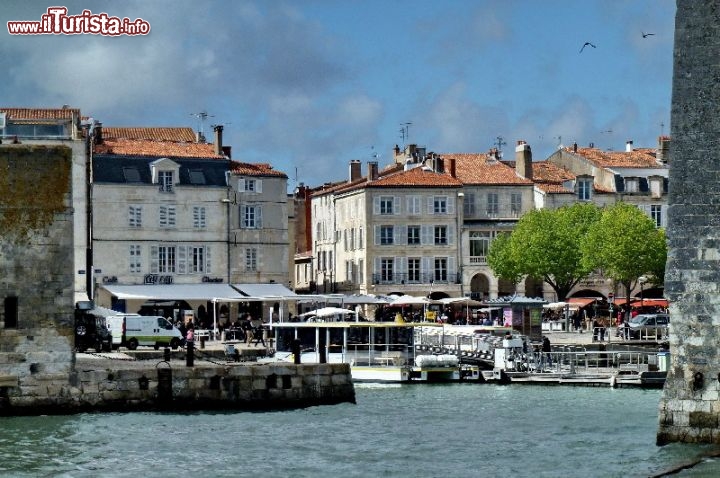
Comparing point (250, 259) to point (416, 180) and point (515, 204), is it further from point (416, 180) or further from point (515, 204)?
point (515, 204)

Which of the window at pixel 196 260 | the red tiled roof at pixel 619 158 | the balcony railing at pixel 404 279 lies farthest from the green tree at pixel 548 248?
the window at pixel 196 260

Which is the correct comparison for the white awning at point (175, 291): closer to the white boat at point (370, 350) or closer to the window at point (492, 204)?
the white boat at point (370, 350)

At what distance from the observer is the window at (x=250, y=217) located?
82.4 m

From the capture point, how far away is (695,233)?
96.9ft

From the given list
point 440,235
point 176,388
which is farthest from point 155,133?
point 176,388

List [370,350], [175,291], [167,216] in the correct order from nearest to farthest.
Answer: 1. [370,350]
2. [175,291]
3. [167,216]

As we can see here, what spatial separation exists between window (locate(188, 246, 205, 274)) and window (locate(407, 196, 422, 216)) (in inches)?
659

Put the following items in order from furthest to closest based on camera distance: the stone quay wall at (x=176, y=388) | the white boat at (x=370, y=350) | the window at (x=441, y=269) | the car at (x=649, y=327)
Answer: the window at (x=441, y=269) < the car at (x=649, y=327) < the white boat at (x=370, y=350) < the stone quay wall at (x=176, y=388)

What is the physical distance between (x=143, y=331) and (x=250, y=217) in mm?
21698

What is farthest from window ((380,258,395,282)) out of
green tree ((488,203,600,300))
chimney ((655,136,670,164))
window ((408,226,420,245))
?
chimney ((655,136,670,164))

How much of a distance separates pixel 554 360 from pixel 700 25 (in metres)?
30.8

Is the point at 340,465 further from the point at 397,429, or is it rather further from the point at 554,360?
the point at 554,360

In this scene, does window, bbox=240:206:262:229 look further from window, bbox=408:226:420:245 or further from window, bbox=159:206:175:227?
window, bbox=408:226:420:245

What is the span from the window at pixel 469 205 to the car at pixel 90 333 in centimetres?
3793
